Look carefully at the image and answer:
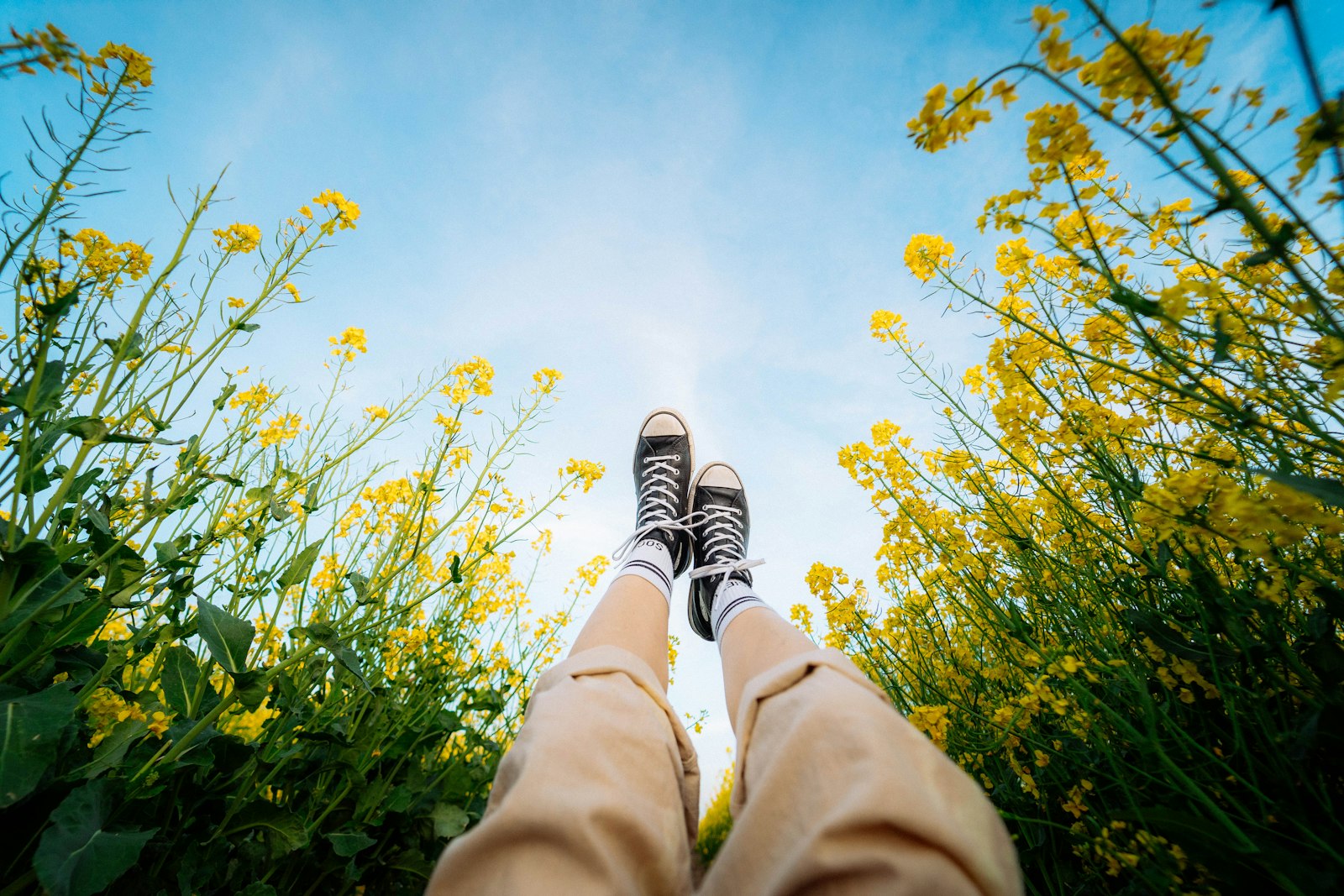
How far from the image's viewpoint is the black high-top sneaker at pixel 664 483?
85.6 inches

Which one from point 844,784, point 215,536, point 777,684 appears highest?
point 215,536

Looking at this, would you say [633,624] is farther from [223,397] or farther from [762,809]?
[223,397]

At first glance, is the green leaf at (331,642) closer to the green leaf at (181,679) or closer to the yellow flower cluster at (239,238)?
the green leaf at (181,679)

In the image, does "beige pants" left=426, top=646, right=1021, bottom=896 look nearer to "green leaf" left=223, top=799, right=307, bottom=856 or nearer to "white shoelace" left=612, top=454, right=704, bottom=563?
"green leaf" left=223, top=799, right=307, bottom=856

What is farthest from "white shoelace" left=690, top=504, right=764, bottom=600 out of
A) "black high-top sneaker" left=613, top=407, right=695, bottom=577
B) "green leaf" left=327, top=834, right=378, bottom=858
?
"green leaf" left=327, top=834, right=378, bottom=858

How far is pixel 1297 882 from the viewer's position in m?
0.61

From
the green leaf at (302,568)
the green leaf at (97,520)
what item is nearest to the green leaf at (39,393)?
the green leaf at (97,520)

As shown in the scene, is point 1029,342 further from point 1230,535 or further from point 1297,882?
point 1297,882

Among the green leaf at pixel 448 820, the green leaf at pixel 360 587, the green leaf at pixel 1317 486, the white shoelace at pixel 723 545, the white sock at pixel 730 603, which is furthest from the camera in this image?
the white shoelace at pixel 723 545

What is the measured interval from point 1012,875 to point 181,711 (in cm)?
136

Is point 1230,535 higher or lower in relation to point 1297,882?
higher

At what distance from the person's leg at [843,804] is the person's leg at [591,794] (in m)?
0.09

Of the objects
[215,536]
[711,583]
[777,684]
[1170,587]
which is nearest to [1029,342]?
[1170,587]

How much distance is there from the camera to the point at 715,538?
7.30 ft
